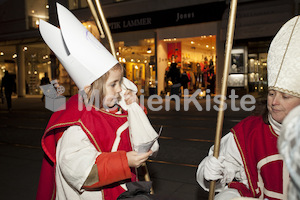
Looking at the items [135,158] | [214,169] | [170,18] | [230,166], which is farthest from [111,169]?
[170,18]

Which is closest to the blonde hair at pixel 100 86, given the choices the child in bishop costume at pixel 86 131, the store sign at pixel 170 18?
the child in bishop costume at pixel 86 131

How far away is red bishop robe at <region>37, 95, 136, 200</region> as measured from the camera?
1.55 metres

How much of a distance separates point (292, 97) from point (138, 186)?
96 centimetres

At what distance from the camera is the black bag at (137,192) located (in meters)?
1.32

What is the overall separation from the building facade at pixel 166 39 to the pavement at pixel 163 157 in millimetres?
4954

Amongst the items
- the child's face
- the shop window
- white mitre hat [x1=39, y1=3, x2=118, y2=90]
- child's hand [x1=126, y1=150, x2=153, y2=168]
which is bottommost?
child's hand [x1=126, y1=150, x2=153, y2=168]

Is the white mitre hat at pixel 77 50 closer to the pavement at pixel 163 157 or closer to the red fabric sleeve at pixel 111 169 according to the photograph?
the red fabric sleeve at pixel 111 169

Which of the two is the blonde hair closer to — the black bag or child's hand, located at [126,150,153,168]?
child's hand, located at [126,150,153,168]

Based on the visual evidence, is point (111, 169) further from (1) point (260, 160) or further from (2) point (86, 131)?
(1) point (260, 160)

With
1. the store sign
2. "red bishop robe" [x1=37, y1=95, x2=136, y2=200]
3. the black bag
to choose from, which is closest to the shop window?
the store sign

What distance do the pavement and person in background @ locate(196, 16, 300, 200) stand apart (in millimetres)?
595

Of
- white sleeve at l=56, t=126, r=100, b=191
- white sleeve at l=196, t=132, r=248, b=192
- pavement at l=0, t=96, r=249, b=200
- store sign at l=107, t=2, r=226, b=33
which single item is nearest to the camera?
white sleeve at l=56, t=126, r=100, b=191

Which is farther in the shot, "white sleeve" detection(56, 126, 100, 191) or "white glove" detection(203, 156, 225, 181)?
"white glove" detection(203, 156, 225, 181)

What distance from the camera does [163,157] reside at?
217 inches
